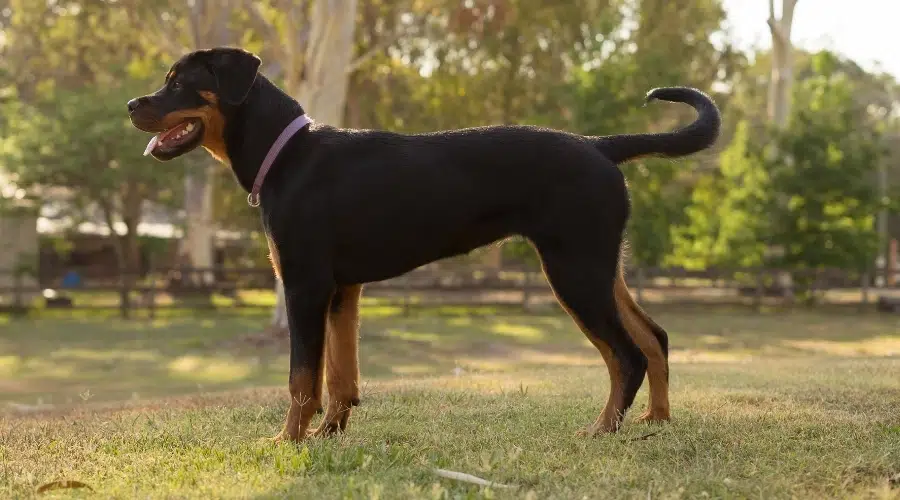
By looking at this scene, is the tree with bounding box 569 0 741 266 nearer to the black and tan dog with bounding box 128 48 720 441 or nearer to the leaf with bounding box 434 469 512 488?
the black and tan dog with bounding box 128 48 720 441

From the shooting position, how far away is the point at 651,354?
5.06m

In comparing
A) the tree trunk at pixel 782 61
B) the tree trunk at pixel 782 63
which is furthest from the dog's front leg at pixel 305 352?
the tree trunk at pixel 782 61

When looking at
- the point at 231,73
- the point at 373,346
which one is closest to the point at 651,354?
the point at 231,73

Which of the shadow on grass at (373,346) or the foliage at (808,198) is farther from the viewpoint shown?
the foliage at (808,198)

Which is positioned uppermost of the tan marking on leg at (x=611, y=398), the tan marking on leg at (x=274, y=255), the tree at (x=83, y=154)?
the tree at (x=83, y=154)

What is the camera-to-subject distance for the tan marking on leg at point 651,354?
503 cm

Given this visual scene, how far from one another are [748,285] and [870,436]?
70.7ft

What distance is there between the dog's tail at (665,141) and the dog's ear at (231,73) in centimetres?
194

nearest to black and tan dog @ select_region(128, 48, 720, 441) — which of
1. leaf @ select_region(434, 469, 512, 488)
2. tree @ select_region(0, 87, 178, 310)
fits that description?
leaf @ select_region(434, 469, 512, 488)

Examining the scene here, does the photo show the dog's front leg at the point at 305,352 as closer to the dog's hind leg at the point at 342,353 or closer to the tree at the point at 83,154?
the dog's hind leg at the point at 342,353

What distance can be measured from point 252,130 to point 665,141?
7.50ft

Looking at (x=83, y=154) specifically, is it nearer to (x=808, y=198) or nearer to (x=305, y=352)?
(x=808, y=198)

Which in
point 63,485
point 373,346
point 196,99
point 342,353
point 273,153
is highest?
point 196,99

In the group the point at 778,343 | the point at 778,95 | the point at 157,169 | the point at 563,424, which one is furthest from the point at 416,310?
the point at 563,424
